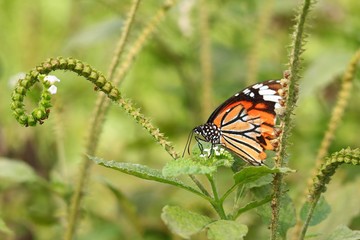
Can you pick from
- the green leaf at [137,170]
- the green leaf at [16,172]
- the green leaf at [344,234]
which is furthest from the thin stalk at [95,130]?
the green leaf at [344,234]

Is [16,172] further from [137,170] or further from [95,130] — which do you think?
[137,170]

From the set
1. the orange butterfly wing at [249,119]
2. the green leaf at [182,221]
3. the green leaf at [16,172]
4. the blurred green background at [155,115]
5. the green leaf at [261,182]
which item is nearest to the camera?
the green leaf at [182,221]

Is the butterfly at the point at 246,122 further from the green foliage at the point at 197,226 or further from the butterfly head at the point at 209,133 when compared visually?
the green foliage at the point at 197,226

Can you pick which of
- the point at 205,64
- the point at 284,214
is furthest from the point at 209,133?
the point at 205,64

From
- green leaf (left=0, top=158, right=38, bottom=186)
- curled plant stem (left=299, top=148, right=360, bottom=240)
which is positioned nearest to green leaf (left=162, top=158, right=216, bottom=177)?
curled plant stem (left=299, top=148, right=360, bottom=240)

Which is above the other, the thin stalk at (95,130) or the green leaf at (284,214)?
the thin stalk at (95,130)

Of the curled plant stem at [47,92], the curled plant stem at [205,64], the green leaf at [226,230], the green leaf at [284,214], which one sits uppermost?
the curled plant stem at [205,64]

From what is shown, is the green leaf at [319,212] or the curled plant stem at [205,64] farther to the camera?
the curled plant stem at [205,64]

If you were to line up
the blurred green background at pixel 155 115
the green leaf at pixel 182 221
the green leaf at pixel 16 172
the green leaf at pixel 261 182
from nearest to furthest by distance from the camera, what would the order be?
the green leaf at pixel 182 221
the green leaf at pixel 261 182
the green leaf at pixel 16 172
the blurred green background at pixel 155 115
